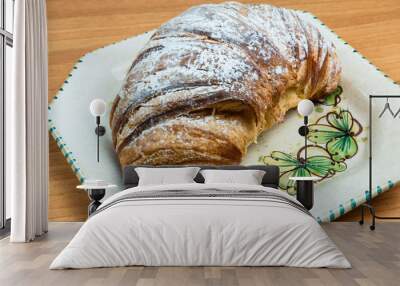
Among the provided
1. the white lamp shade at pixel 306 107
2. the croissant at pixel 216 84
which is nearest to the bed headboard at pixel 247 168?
the croissant at pixel 216 84

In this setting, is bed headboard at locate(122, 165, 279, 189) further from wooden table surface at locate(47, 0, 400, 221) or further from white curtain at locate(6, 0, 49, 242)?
white curtain at locate(6, 0, 49, 242)

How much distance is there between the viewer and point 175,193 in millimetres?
4730

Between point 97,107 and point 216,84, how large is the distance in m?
1.43

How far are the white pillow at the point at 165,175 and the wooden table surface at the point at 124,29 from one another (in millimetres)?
1095

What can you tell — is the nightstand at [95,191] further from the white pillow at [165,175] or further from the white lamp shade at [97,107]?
the white lamp shade at [97,107]

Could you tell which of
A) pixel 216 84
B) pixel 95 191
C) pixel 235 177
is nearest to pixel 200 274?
pixel 235 177

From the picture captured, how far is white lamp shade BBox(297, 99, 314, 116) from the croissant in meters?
0.20

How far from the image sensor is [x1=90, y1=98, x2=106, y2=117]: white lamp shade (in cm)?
659

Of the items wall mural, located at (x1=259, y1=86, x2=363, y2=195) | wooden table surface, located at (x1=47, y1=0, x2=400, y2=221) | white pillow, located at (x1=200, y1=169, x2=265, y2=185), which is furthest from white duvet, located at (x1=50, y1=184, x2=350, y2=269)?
wooden table surface, located at (x1=47, y1=0, x2=400, y2=221)

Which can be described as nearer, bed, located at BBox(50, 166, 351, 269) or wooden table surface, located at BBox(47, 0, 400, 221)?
bed, located at BBox(50, 166, 351, 269)

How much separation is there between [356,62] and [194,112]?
2092 millimetres

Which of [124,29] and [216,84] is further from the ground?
[124,29]

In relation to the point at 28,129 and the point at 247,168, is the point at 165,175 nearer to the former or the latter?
the point at 247,168

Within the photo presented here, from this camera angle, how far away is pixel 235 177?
611cm
